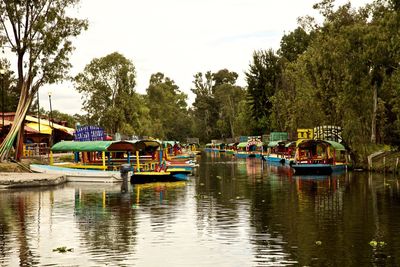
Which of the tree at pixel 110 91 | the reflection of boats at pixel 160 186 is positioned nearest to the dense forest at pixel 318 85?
the tree at pixel 110 91

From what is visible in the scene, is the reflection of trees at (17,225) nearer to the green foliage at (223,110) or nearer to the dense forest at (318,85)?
the dense forest at (318,85)

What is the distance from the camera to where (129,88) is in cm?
9381

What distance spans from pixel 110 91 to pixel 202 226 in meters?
69.8

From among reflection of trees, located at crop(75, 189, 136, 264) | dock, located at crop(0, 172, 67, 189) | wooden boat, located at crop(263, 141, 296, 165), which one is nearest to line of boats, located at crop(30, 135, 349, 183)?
dock, located at crop(0, 172, 67, 189)

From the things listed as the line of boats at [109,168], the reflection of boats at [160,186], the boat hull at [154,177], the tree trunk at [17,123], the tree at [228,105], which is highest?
the tree at [228,105]

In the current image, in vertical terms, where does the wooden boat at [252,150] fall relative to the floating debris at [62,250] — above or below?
above

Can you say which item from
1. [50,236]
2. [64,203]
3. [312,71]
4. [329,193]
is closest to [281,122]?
[312,71]

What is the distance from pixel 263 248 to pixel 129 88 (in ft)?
248

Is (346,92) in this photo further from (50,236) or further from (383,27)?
(50,236)

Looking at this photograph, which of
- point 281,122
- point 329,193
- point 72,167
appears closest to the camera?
point 329,193

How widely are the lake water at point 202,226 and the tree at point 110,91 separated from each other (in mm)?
50315

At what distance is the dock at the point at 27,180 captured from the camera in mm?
41975

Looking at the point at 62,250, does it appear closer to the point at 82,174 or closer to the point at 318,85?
the point at 82,174

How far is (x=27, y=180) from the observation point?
43.0 metres
